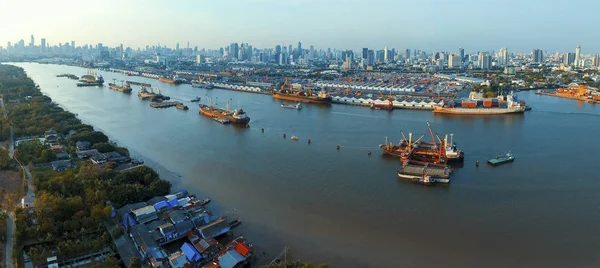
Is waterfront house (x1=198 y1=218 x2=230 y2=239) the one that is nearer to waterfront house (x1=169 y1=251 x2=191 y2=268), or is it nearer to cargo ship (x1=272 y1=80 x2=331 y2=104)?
waterfront house (x1=169 y1=251 x2=191 y2=268)

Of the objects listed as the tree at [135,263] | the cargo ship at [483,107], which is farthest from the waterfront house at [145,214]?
the cargo ship at [483,107]

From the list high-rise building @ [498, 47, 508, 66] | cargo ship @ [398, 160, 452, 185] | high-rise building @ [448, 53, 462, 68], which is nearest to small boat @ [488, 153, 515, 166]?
cargo ship @ [398, 160, 452, 185]

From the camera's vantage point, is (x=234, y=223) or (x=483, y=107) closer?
(x=234, y=223)

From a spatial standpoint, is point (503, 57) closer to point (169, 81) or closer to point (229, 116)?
point (169, 81)

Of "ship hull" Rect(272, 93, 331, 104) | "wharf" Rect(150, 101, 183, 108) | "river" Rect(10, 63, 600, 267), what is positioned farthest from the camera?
"ship hull" Rect(272, 93, 331, 104)

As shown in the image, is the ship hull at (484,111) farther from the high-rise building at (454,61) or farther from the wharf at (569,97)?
the high-rise building at (454,61)

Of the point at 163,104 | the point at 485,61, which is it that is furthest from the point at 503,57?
the point at 163,104
